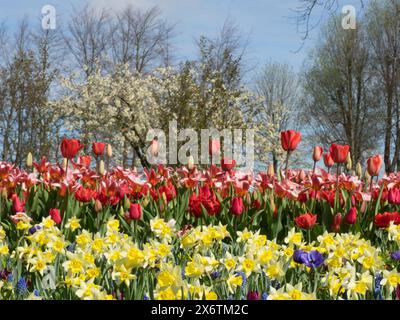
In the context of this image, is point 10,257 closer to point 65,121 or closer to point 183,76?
point 183,76

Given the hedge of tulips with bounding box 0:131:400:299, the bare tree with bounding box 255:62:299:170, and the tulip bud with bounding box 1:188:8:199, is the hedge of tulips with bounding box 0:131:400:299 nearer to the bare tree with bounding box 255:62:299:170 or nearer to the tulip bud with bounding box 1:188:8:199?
the tulip bud with bounding box 1:188:8:199

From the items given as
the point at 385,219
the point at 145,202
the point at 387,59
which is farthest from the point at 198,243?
the point at 387,59

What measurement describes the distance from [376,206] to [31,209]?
244 cm

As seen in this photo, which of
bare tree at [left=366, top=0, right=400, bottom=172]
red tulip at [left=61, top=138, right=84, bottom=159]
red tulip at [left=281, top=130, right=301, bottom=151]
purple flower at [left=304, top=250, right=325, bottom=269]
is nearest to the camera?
purple flower at [left=304, top=250, right=325, bottom=269]

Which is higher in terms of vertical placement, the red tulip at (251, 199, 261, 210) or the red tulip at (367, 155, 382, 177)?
the red tulip at (367, 155, 382, 177)

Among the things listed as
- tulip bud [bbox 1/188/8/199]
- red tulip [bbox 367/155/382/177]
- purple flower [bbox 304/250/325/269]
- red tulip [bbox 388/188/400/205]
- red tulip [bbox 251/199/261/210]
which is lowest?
purple flower [bbox 304/250/325/269]

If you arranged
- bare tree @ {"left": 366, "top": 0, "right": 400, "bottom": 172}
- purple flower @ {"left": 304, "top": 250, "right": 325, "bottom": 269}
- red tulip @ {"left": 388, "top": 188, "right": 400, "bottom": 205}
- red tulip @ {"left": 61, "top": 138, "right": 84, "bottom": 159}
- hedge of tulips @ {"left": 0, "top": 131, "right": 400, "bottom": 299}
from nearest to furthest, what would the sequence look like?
hedge of tulips @ {"left": 0, "top": 131, "right": 400, "bottom": 299}
purple flower @ {"left": 304, "top": 250, "right": 325, "bottom": 269}
red tulip @ {"left": 388, "top": 188, "right": 400, "bottom": 205}
red tulip @ {"left": 61, "top": 138, "right": 84, "bottom": 159}
bare tree @ {"left": 366, "top": 0, "right": 400, "bottom": 172}

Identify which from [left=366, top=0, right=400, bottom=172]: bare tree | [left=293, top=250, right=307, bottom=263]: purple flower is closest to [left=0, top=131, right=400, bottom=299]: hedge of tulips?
[left=293, top=250, right=307, bottom=263]: purple flower

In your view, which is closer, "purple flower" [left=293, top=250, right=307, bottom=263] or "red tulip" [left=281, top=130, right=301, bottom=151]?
"purple flower" [left=293, top=250, right=307, bottom=263]

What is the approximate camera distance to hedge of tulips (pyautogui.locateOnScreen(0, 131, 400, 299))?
2.11 metres

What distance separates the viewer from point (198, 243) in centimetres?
249

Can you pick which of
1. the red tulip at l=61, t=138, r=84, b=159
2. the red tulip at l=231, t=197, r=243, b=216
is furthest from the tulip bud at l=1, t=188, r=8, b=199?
the red tulip at l=231, t=197, r=243, b=216

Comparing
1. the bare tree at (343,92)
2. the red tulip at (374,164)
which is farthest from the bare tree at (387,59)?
the red tulip at (374,164)
